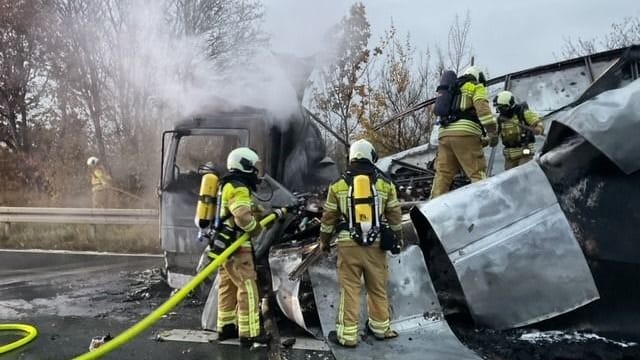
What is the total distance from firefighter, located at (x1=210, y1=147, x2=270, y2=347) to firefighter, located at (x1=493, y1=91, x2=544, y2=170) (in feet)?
10.7

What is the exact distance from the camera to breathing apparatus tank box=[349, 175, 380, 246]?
4.27 meters

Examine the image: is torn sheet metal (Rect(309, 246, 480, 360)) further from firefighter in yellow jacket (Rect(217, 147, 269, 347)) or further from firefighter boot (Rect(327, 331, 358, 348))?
firefighter in yellow jacket (Rect(217, 147, 269, 347))

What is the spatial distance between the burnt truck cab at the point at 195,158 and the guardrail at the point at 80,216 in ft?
10.3

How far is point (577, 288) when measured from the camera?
3.91 metres

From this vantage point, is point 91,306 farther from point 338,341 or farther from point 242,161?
point 338,341

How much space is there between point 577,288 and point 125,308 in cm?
423

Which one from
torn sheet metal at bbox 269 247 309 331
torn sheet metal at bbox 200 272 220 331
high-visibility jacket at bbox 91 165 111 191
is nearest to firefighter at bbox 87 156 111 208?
high-visibility jacket at bbox 91 165 111 191

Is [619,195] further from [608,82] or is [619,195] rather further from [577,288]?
[608,82]

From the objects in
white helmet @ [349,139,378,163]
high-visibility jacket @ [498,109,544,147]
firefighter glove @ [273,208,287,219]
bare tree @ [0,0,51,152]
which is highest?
bare tree @ [0,0,51,152]

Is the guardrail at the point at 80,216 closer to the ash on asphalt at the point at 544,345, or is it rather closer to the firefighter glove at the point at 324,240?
the firefighter glove at the point at 324,240

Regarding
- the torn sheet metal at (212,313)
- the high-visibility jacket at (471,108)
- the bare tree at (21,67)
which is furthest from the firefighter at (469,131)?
the bare tree at (21,67)

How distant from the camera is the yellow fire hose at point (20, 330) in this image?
472 centimetres

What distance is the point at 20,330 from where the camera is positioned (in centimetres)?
529

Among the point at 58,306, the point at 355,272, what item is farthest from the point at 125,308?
the point at 355,272
